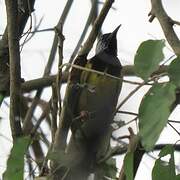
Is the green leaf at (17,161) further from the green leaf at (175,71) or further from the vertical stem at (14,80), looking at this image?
the green leaf at (175,71)

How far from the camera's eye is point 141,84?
1.11 metres

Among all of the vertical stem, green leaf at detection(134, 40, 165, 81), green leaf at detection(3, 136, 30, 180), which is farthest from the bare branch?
green leaf at detection(134, 40, 165, 81)

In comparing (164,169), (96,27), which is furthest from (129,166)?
(96,27)

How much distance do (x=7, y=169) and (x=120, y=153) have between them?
1.40 ft

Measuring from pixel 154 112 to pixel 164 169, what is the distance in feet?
0.76

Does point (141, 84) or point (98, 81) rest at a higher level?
point (98, 81)

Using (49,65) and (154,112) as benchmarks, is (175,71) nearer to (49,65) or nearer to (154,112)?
(154,112)

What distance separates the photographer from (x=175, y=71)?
1.07 m

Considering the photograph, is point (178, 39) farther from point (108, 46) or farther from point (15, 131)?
point (108, 46)

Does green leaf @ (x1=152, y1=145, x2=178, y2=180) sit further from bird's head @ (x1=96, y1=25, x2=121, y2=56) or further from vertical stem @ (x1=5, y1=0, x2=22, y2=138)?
bird's head @ (x1=96, y1=25, x2=121, y2=56)

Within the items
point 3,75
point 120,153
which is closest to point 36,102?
point 3,75

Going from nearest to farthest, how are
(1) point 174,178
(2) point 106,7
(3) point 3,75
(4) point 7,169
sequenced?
(1) point 174,178, (4) point 7,169, (2) point 106,7, (3) point 3,75

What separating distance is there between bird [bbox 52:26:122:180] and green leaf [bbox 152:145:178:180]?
0.63 feet

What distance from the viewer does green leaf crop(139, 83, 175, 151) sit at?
1000 mm
